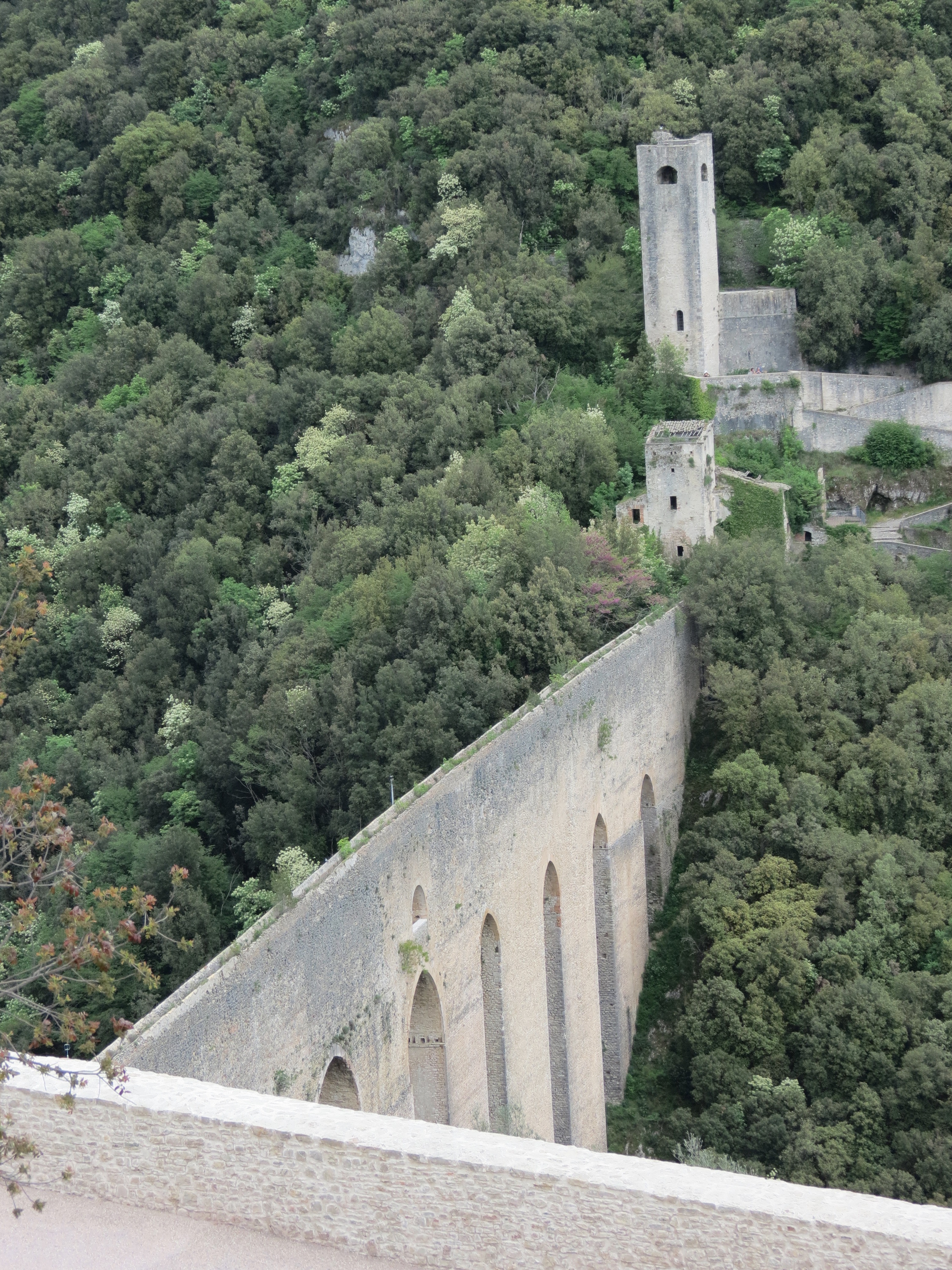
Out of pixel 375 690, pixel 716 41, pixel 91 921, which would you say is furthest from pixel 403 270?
pixel 91 921

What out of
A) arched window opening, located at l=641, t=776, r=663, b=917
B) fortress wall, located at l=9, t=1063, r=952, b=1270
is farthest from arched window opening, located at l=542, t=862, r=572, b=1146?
fortress wall, located at l=9, t=1063, r=952, b=1270

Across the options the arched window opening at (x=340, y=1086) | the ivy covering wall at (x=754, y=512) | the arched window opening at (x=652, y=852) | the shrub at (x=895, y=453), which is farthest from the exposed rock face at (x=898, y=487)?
the arched window opening at (x=340, y=1086)

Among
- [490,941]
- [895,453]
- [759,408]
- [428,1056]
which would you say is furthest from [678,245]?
[428,1056]

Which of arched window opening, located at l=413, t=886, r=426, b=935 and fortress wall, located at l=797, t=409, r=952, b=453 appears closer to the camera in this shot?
arched window opening, located at l=413, t=886, r=426, b=935

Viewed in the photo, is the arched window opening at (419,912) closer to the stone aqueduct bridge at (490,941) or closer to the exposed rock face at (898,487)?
the stone aqueduct bridge at (490,941)

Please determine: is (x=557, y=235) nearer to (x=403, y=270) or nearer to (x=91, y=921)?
(x=403, y=270)

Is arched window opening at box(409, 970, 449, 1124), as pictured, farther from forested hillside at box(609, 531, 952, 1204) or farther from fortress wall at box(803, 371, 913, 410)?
fortress wall at box(803, 371, 913, 410)
